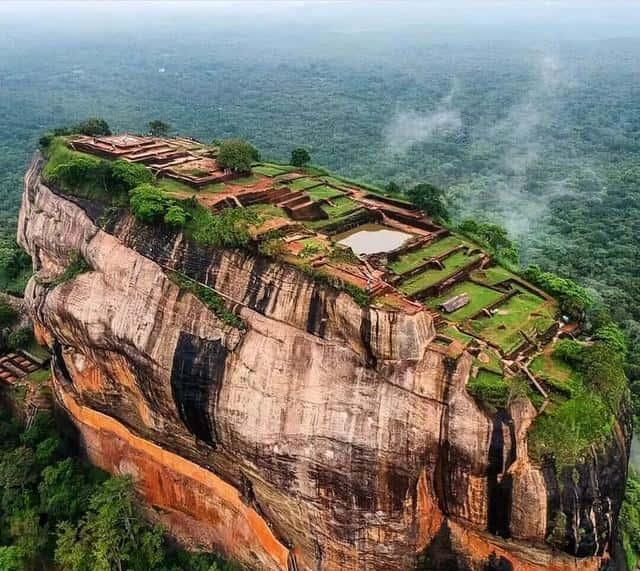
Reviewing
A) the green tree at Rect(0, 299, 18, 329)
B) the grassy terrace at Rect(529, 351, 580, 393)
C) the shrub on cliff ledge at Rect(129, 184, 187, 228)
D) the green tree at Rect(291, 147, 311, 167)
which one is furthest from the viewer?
the green tree at Rect(291, 147, 311, 167)

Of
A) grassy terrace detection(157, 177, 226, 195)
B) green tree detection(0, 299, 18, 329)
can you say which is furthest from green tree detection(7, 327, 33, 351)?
grassy terrace detection(157, 177, 226, 195)

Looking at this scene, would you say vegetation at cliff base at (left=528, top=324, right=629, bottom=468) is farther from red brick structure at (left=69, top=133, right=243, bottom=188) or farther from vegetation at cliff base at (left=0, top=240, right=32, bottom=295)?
vegetation at cliff base at (left=0, top=240, right=32, bottom=295)

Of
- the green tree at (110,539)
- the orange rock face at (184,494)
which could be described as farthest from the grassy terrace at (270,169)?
the green tree at (110,539)

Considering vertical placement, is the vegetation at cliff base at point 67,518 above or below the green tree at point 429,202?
below

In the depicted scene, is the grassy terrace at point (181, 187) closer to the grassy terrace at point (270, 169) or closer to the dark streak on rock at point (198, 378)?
the grassy terrace at point (270, 169)

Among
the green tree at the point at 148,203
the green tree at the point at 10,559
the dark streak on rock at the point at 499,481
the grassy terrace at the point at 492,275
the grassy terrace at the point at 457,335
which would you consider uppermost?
the green tree at the point at 148,203

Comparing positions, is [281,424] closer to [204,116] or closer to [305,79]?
[204,116]

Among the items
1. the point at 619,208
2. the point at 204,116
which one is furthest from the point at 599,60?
the point at 619,208

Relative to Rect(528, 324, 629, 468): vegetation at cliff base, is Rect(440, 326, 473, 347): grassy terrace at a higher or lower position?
higher
